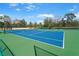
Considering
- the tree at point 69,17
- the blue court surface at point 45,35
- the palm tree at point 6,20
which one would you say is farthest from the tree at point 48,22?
the palm tree at point 6,20

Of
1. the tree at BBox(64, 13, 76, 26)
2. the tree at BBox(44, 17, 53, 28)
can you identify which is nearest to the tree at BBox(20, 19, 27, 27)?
the tree at BBox(44, 17, 53, 28)

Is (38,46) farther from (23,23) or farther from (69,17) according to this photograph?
(69,17)

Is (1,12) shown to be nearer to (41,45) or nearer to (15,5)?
(15,5)

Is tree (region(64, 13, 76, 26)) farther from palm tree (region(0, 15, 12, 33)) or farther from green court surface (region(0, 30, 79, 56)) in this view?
palm tree (region(0, 15, 12, 33))

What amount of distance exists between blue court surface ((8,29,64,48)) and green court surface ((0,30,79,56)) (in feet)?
0.12

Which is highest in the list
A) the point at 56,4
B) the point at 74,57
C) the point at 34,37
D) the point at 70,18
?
the point at 56,4

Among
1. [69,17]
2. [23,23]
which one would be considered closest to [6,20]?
[23,23]

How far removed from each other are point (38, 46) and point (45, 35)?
15 centimetres

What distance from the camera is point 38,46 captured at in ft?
8.05

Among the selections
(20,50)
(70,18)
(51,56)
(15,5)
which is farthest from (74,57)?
(15,5)

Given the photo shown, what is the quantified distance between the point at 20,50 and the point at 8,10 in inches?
19.0

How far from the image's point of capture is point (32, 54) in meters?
2.42

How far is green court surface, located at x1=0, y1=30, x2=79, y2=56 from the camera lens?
2.41 m

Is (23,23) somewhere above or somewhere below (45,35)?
above
